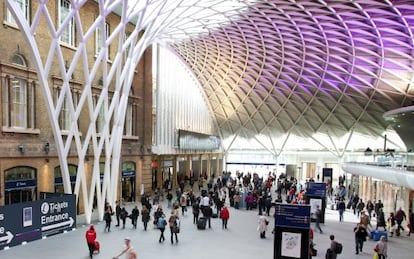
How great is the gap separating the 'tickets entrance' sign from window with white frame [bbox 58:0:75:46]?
36.7 ft

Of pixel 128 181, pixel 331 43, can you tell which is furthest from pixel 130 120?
pixel 331 43

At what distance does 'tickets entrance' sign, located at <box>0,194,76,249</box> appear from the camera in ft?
51.9

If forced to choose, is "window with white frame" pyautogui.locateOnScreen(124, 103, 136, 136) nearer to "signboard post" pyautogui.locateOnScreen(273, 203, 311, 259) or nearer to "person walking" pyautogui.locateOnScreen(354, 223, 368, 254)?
"person walking" pyautogui.locateOnScreen(354, 223, 368, 254)

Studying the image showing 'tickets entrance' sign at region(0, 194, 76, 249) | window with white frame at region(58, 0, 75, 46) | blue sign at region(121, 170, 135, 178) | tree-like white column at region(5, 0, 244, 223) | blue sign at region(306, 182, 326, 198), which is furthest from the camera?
blue sign at region(121, 170, 135, 178)

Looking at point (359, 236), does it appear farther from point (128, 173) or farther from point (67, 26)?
point (67, 26)

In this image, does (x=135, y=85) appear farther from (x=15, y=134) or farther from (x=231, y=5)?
(x=15, y=134)

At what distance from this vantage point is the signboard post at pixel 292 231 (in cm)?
1297

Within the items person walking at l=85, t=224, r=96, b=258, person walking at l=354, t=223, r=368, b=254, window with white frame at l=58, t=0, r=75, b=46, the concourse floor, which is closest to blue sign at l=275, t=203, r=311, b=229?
the concourse floor

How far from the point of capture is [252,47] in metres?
45.4

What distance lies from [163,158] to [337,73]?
22281 mm

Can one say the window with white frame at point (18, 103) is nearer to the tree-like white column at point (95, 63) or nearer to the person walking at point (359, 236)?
the tree-like white column at point (95, 63)

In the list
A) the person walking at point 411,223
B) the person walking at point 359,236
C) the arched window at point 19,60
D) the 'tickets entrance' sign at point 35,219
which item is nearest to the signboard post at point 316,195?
the person walking at point 411,223

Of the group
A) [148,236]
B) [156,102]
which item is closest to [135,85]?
[156,102]

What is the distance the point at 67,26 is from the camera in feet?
84.4
